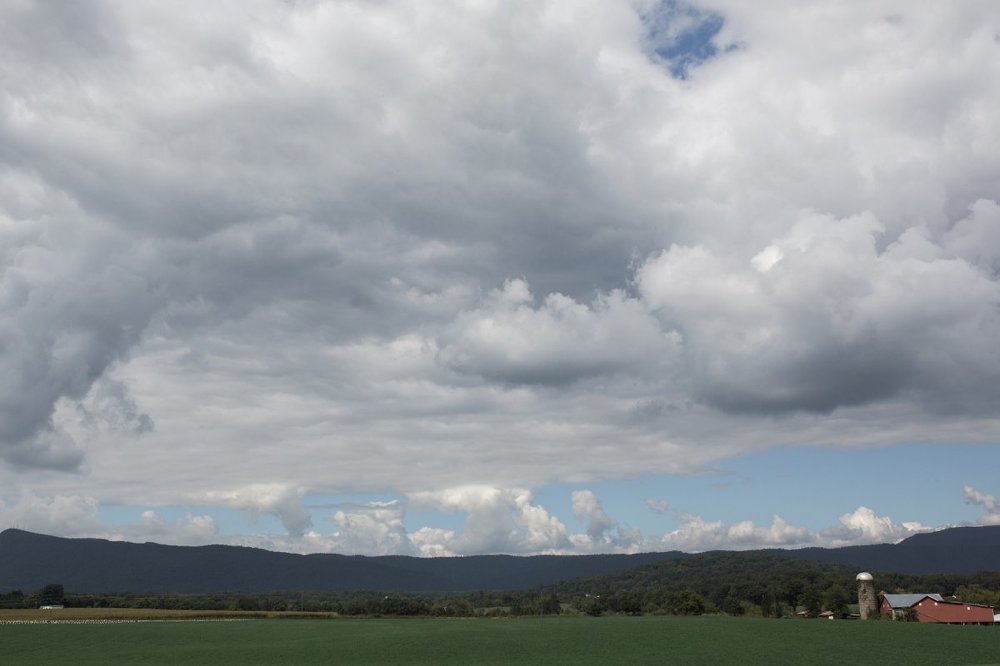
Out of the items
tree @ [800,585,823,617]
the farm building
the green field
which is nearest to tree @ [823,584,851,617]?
tree @ [800,585,823,617]

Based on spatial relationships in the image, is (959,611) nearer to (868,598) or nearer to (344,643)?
(868,598)

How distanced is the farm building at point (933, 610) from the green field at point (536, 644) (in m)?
41.4

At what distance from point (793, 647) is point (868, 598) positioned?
267 ft

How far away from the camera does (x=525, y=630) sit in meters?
114

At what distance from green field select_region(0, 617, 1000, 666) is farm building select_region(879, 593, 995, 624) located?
41380 millimetres

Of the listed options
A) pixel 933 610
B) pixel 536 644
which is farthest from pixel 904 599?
pixel 536 644

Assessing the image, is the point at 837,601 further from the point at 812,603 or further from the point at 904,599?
the point at 904,599

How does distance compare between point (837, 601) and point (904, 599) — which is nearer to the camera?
point (904, 599)

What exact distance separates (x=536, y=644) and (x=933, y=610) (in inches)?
3532

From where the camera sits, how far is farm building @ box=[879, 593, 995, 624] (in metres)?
139

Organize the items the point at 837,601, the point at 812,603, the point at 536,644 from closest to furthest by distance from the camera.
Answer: the point at 536,644 < the point at 837,601 < the point at 812,603

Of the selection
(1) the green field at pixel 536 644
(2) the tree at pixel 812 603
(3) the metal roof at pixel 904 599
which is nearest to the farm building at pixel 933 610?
(3) the metal roof at pixel 904 599

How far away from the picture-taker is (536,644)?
91.1m

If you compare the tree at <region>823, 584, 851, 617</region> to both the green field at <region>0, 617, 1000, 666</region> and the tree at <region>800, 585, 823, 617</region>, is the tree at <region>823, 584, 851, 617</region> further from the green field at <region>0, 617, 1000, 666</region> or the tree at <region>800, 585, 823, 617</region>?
the green field at <region>0, 617, 1000, 666</region>
